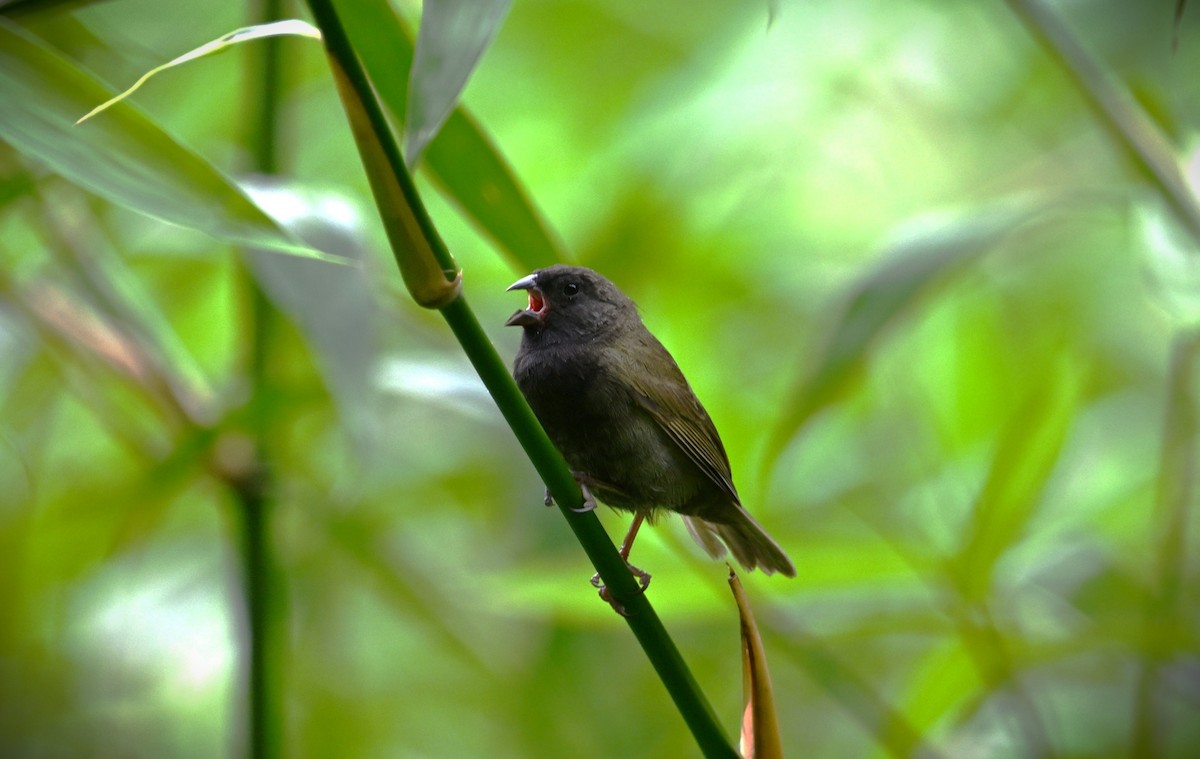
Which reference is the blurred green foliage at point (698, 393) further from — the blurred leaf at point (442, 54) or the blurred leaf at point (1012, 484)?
Result: the blurred leaf at point (442, 54)

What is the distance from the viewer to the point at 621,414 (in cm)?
220

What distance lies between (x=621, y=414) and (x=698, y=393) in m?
0.91

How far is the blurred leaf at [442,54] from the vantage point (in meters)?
1.01

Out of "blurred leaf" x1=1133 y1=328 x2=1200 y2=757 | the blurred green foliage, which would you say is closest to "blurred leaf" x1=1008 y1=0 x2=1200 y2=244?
the blurred green foliage

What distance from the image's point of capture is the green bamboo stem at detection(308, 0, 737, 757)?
100 cm

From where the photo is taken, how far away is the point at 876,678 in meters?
3.42

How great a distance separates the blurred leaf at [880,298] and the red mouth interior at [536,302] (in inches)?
29.2

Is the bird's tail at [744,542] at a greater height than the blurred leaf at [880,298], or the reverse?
the blurred leaf at [880,298]

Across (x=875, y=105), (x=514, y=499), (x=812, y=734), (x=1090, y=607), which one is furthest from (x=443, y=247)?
(x=875, y=105)

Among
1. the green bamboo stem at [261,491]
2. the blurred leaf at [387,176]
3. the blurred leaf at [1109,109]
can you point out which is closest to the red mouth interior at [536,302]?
the green bamboo stem at [261,491]

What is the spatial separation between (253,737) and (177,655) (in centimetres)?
186

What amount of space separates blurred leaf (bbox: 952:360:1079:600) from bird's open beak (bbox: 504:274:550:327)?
3.20 ft

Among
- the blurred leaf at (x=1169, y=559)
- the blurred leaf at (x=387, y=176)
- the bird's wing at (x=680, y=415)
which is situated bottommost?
the blurred leaf at (x=1169, y=559)

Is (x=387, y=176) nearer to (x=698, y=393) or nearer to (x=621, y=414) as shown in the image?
(x=621, y=414)
